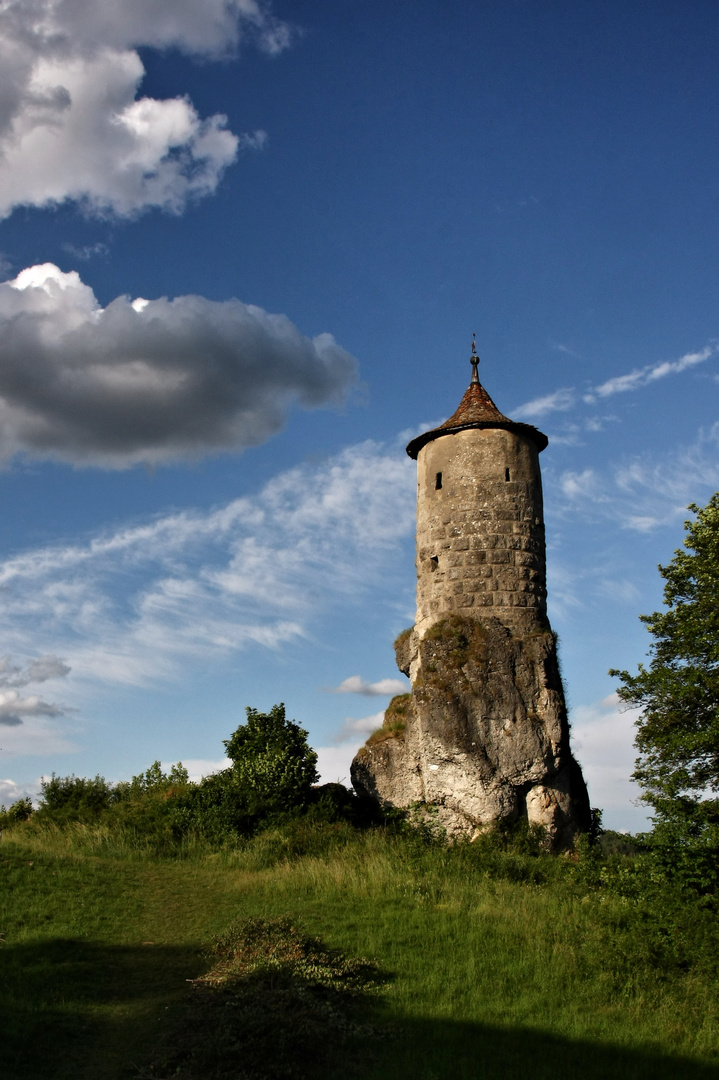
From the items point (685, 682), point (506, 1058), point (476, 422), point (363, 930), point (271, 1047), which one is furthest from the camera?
point (476, 422)

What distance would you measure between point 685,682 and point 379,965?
969cm

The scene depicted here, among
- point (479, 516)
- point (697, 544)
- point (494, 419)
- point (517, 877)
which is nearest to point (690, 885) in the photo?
point (517, 877)

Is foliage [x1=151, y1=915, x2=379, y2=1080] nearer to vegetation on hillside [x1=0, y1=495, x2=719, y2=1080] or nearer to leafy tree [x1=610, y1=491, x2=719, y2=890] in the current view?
vegetation on hillside [x1=0, y1=495, x2=719, y2=1080]

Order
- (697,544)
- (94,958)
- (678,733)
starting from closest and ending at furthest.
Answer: (94,958), (678,733), (697,544)

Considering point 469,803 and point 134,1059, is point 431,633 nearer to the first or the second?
point 469,803

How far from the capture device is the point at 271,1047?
858 centimetres

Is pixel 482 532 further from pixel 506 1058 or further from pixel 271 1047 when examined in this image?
pixel 271 1047

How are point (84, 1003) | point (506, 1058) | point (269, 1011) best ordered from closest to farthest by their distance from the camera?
point (506, 1058)
point (269, 1011)
point (84, 1003)

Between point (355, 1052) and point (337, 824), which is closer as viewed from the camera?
point (355, 1052)

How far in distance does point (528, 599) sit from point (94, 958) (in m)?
13.1

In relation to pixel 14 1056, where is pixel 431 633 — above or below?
above

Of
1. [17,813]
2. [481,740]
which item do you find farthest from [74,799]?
[481,740]

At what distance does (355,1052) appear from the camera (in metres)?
8.80

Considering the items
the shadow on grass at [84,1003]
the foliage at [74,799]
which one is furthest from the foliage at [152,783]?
the shadow on grass at [84,1003]
